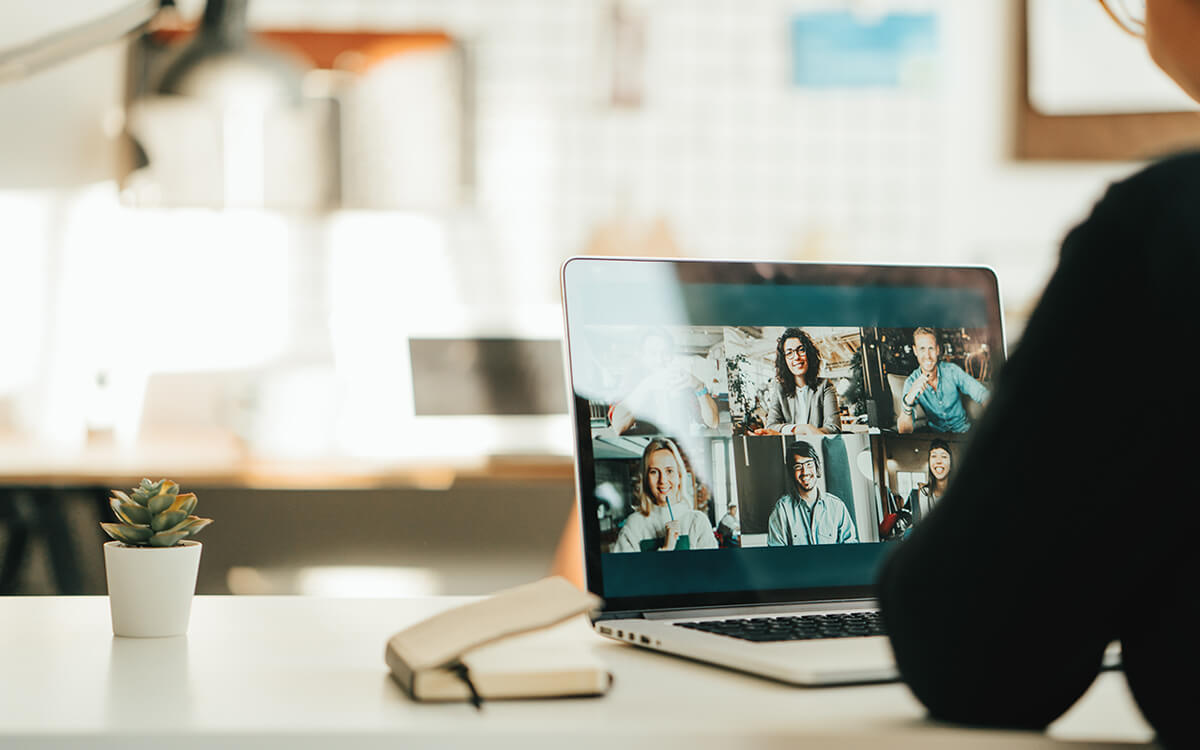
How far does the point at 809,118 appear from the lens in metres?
2.44

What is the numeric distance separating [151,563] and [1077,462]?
53 cm

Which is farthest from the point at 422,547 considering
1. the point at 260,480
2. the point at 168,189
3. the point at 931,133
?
the point at 931,133

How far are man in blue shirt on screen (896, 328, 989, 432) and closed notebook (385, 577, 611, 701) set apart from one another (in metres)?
0.31

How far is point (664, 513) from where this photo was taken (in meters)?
0.70

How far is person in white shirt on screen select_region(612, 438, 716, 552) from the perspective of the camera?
0.69 metres

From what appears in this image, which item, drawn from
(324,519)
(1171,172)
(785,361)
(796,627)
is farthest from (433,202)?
(1171,172)

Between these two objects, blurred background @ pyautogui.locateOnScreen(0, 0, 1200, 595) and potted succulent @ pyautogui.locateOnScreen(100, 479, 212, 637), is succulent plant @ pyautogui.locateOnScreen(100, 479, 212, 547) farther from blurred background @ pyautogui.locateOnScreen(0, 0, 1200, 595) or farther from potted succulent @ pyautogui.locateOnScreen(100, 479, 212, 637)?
blurred background @ pyautogui.locateOnScreen(0, 0, 1200, 595)

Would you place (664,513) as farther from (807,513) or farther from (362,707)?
(362,707)

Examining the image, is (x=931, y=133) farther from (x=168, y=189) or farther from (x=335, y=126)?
(x=168, y=189)

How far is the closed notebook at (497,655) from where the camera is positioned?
0.52 m

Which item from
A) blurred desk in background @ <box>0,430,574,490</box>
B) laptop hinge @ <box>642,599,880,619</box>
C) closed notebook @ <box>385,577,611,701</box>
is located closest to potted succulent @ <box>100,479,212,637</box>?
closed notebook @ <box>385,577,611,701</box>

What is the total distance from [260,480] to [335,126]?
0.89 meters

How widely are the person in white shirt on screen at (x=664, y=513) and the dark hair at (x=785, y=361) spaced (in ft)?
0.32

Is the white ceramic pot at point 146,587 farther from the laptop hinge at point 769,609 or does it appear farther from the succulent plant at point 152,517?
the laptop hinge at point 769,609
